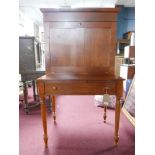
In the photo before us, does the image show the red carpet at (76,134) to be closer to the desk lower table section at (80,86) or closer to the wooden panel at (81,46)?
the desk lower table section at (80,86)

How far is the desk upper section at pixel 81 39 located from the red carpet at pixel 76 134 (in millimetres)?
759

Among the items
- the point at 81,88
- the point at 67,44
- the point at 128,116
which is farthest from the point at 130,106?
the point at 67,44

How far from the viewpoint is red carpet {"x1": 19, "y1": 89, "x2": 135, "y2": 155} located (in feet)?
5.04

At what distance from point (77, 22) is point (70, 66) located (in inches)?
18.1

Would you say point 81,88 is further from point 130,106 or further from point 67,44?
point 130,106

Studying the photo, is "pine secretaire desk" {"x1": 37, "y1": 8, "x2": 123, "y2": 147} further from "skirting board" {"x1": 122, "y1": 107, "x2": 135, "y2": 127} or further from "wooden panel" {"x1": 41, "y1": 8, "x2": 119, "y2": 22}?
"skirting board" {"x1": 122, "y1": 107, "x2": 135, "y2": 127}

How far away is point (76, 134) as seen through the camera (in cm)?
184

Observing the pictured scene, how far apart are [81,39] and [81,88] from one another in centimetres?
52

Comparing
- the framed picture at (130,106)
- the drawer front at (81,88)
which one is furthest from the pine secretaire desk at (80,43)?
the framed picture at (130,106)

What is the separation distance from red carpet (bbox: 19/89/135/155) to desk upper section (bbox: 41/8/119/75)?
0.76m

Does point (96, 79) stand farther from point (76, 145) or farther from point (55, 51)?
point (76, 145)

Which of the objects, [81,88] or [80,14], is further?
[80,14]
